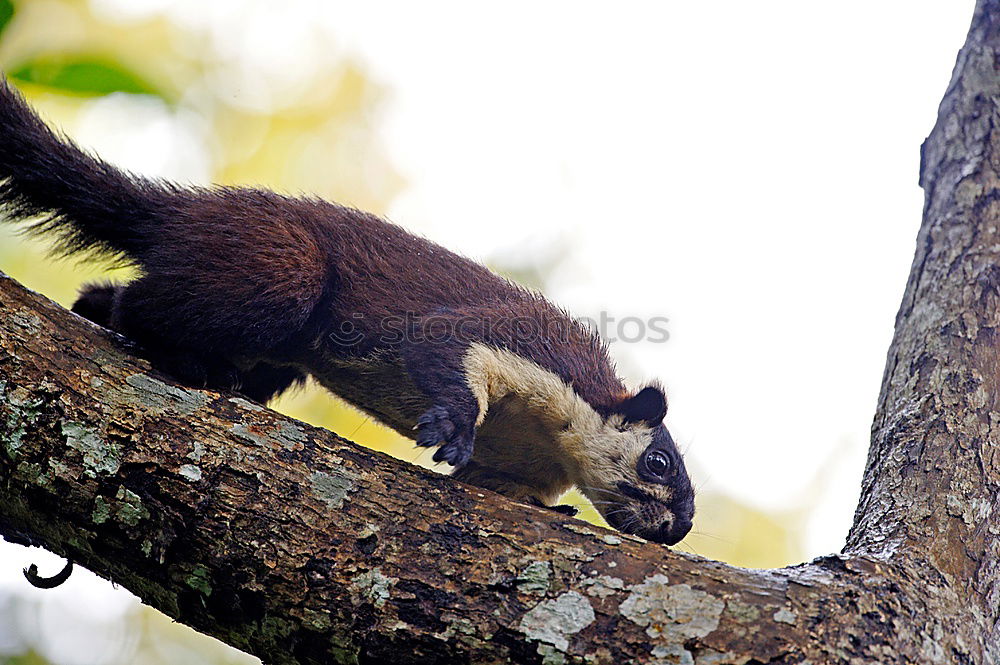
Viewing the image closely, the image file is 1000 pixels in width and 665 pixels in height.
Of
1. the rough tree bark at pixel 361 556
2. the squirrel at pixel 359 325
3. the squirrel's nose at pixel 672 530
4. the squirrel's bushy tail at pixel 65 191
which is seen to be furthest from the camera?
the squirrel's nose at pixel 672 530

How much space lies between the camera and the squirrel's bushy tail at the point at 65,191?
500cm

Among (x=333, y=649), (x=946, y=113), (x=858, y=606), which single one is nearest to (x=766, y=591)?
(x=858, y=606)

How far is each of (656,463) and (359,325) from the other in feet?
6.98

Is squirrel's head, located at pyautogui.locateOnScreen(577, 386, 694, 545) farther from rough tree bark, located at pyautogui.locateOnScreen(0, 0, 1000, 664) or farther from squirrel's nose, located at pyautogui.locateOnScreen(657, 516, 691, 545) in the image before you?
rough tree bark, located at pyautogui.locateOnScreen(0, 0, 1000, 664)

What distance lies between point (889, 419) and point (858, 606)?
1704mm

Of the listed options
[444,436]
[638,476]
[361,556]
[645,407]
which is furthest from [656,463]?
[361,556]

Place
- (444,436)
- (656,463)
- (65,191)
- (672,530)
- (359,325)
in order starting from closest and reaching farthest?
(444,436), (65,191), (359,325), (672,530), (656,463)

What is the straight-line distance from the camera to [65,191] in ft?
16.6

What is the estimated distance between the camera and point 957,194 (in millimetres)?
5801

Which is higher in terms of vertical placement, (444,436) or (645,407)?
(645,407)

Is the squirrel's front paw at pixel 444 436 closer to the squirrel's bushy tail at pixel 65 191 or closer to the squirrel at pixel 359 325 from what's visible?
the squirrel at pixel 359 325

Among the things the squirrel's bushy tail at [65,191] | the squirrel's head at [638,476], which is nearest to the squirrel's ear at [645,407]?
the squirrel's head at [638,476]

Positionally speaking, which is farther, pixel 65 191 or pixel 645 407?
pixel 645 407

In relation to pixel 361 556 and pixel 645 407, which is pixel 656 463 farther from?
pixel 361 556
